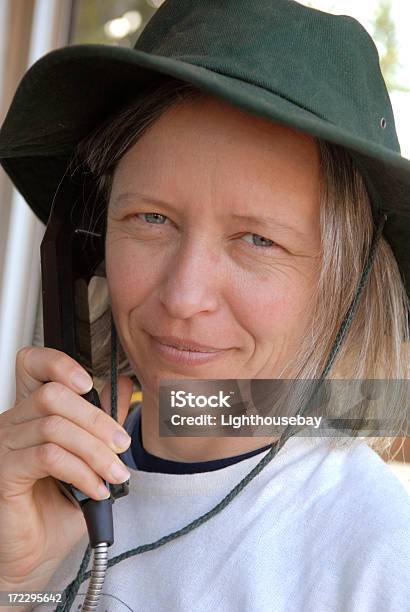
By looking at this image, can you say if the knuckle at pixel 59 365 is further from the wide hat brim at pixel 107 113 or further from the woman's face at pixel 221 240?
the wide hat brim at pixel 107 113

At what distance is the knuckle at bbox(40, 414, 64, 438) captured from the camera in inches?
38.1

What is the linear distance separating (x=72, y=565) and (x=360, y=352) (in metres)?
0.49

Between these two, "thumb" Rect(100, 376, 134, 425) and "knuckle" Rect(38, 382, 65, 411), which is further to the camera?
"thumb" Rect(100, 376, 134, 425)

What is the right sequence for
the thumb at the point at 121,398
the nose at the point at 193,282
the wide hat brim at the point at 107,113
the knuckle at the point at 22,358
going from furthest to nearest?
the thumb at the point at 121,398
the knuckle at the point at 22,358
the nose at the point at 193,282
the wide hat brim at the point at 107,113

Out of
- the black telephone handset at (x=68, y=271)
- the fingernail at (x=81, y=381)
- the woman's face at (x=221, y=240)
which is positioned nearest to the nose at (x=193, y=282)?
the woman's face at (x=221, y=240)

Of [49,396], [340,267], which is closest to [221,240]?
[340,267]

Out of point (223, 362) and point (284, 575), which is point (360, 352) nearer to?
point (223, 362)

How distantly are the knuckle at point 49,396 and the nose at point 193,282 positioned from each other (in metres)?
0.17

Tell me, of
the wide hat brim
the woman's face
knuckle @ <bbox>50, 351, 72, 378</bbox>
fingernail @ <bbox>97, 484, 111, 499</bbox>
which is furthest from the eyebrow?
fingernail @ <bbox>97, 484, 111, 499</bbox>

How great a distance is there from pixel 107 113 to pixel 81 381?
385mm

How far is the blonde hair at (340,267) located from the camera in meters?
1.01

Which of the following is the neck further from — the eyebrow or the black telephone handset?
the eyebrow

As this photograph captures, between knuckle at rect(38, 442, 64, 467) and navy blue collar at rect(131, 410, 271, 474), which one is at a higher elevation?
knuckle at rect(38, 442, 64, 467)

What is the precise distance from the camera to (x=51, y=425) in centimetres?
97
